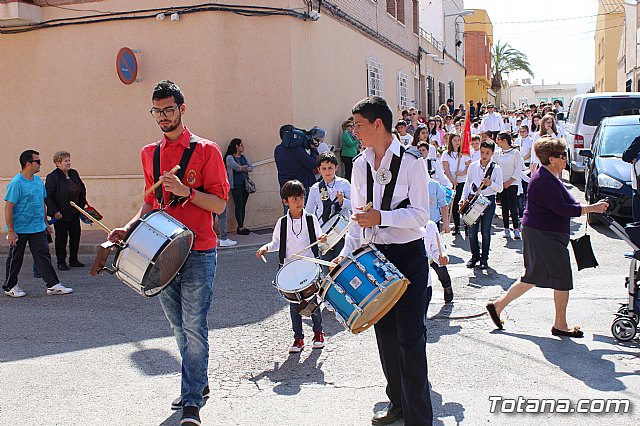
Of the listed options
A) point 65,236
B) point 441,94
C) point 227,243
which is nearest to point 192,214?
point 65,236

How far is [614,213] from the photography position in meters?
11.1

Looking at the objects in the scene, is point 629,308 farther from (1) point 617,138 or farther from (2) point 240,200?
(2) point 240,200

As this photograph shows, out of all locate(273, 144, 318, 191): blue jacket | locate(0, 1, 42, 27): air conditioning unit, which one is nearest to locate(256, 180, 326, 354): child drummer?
locate(273, 144, 318, 191): blue jacket

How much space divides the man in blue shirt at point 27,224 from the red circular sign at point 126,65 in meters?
4.82

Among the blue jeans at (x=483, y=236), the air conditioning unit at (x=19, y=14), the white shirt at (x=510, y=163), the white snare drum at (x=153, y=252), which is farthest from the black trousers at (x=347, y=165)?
the white snare drum at (x=153, y=252)

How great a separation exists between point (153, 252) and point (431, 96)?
26.4m

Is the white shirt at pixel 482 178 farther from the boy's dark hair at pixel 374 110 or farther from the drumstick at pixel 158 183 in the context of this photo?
the drumstick at pixel 158 183

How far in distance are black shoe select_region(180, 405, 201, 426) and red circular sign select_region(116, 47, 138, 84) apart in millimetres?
10026

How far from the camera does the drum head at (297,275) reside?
18.2ft

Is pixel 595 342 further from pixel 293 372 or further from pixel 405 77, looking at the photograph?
pixel 405 77

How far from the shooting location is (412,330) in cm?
414

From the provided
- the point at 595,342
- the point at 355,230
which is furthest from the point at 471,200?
the point at 355,230

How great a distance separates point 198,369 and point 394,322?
1.31 m

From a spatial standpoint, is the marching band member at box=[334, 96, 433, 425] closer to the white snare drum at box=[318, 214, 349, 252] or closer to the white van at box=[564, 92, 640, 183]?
the white snare drum at box=[318, 214, 349, 252]
